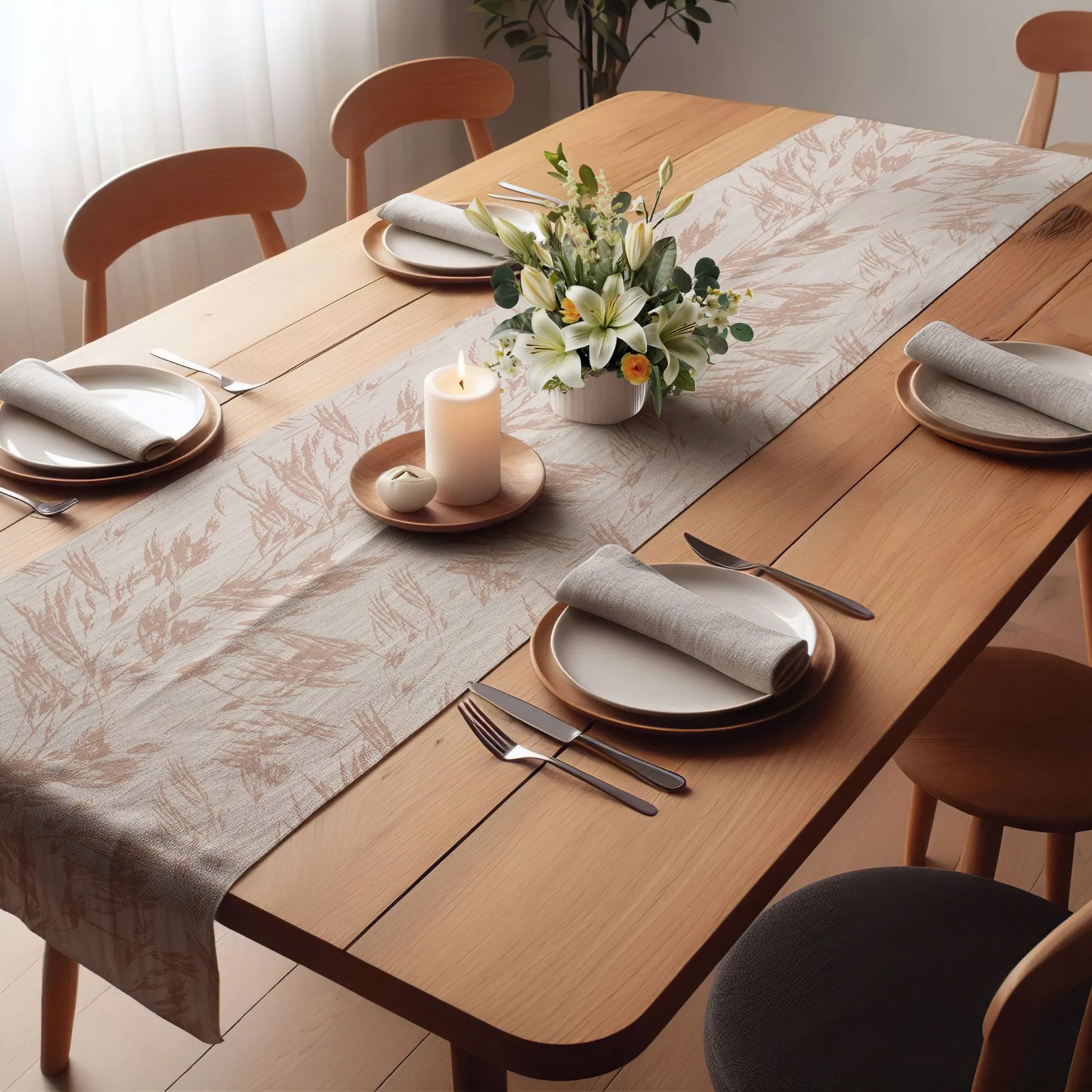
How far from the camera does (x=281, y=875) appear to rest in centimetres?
88

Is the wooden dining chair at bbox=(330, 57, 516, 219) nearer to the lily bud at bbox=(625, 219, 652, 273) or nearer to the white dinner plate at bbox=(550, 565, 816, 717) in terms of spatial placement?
the lily bud at bbox=(625, 219, 652, 273)

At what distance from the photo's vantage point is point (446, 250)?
1840mm

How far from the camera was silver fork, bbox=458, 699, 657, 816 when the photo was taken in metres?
0.94

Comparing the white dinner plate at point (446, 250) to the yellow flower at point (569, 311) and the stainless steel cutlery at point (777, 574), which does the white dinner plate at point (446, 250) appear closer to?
the yellow flower at point (569, 311)

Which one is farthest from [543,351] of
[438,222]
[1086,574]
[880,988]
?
[1086,574]

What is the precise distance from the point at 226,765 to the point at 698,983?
1.26ft

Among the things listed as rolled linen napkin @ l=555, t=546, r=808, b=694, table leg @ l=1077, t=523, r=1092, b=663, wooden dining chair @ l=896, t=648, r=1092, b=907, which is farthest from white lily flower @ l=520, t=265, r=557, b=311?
table leg @ l=1077, t=523, r=1092, b=663

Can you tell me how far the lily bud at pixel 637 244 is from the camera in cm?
130

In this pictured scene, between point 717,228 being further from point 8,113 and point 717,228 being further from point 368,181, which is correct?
point 368,181

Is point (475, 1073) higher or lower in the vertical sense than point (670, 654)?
lower

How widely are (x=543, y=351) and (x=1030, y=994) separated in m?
0.79

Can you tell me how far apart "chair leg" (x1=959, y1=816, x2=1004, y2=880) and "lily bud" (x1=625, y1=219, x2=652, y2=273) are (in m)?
0.76

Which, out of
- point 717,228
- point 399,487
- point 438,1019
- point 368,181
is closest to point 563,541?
point 399,487

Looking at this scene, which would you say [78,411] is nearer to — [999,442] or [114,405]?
[114,405]
